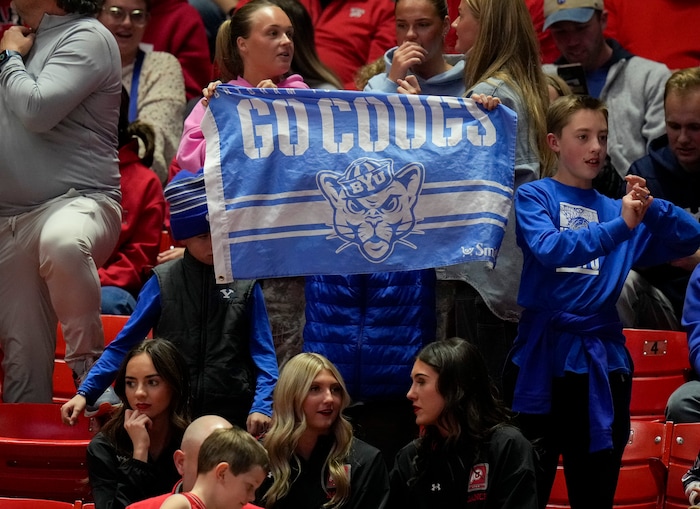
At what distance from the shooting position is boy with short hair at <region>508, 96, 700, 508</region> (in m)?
4.57

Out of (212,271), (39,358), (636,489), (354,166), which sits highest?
(354,166)

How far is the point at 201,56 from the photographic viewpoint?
8.73 meters

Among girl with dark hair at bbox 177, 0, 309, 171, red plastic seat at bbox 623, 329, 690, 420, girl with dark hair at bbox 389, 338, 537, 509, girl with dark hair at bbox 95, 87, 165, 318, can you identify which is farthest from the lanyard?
girl with dark hair at bbox 389, 338, 537, 509

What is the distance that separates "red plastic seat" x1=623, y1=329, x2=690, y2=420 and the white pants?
2.43m

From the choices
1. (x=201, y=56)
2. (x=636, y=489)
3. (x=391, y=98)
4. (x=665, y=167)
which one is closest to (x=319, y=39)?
(x=201, y=56)

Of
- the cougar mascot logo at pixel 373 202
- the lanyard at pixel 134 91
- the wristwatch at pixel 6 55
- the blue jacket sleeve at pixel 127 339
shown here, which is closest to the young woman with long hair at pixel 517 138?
the cougar mascot logo at pixel 373 202

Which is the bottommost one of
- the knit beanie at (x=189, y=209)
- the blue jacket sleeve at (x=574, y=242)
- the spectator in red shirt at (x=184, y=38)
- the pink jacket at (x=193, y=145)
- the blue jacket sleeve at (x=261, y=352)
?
the blue jacket sleeve at (x=261, y=352)

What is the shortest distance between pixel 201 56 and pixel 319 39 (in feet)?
2.70

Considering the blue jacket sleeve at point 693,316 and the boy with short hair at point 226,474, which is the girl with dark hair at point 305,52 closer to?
the blue jacket sleeve at point 693,316

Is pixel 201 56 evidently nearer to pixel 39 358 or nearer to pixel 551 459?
pixel 39 358

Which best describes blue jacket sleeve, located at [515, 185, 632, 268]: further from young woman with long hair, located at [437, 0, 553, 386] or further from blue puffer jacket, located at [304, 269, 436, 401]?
blue puffer jacket, located at [304, 269, 436, 401]

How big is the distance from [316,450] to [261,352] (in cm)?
48

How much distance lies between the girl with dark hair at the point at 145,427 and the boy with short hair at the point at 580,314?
4.12 ft

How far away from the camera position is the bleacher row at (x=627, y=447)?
4.89 metres
